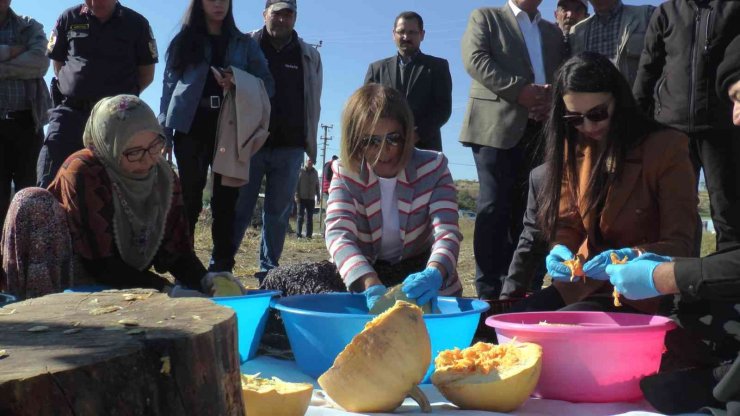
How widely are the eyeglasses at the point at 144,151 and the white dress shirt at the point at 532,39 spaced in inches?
78.8

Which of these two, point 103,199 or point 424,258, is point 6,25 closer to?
point 103,199

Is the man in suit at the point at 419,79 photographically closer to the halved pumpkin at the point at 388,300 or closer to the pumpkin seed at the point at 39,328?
the halved pumpkin at the point at 388,300

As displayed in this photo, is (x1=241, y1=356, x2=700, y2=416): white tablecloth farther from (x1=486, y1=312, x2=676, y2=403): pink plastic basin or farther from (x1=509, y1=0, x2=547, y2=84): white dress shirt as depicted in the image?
(x1=509, y1=0, x2=547, y2=84): white dress shirt

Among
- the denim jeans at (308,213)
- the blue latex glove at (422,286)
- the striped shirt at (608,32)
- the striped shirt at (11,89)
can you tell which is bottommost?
the denim jeans at (308,213)

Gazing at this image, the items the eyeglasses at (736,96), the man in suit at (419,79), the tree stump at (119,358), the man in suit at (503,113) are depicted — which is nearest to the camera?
the tree stump at (119,358)

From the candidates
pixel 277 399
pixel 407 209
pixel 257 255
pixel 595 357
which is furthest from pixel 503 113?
pixel 257 255

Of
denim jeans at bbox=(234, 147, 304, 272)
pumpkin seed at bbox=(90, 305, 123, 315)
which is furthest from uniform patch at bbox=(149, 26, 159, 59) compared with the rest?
pumpkin seed at bbox=(90, 305, 123, 315)

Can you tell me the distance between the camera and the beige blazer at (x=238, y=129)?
158 inches

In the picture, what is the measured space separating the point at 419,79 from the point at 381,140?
1.78 meters

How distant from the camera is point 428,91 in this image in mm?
4551

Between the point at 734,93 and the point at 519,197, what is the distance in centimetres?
180

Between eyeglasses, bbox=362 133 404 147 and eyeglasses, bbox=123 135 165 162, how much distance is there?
803 mm

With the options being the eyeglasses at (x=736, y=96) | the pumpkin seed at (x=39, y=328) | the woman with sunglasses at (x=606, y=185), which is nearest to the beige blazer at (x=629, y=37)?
the woman with sunglasses at (x=606, y=185)

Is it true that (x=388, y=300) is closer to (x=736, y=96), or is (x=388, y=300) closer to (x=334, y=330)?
(x=334, y=330)
